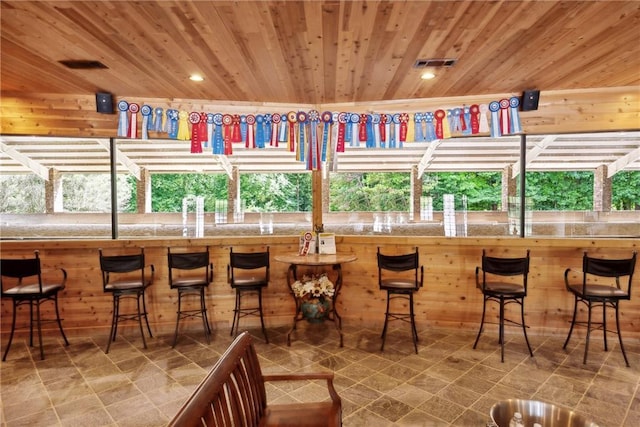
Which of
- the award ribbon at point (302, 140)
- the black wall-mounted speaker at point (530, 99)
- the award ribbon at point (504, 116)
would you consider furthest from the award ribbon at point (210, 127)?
the black wall-mounted speaker at point (530, 99)

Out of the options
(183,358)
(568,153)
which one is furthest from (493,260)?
(183,358)

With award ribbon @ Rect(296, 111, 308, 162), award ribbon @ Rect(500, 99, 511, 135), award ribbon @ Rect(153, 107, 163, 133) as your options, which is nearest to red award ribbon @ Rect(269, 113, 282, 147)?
award ribbon @ Rect(296, 111, 308, 162)

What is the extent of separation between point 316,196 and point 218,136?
4.63 feet

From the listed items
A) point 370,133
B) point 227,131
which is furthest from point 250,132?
point 370,133

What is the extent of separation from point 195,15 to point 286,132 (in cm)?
211

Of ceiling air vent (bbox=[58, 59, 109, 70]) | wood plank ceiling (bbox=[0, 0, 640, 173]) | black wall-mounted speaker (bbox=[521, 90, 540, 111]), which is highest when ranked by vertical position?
ceiling air vent (bbox=[58, 59, 109, 70])

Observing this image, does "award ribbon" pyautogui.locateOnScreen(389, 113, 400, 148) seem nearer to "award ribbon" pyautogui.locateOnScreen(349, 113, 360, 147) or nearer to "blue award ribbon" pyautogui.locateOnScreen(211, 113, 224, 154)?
"award ribbon" pyautogui.locateOnScreen(349, 113, 360, 147)

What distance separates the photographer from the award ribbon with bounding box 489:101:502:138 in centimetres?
402

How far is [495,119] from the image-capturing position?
405 cm

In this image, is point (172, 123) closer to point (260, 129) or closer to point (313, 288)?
point (260, 129)

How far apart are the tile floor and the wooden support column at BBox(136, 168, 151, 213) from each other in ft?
5.13

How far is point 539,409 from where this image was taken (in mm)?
2141

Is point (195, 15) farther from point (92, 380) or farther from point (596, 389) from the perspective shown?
point (596, 389)

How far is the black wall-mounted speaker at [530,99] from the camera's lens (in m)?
3.94
